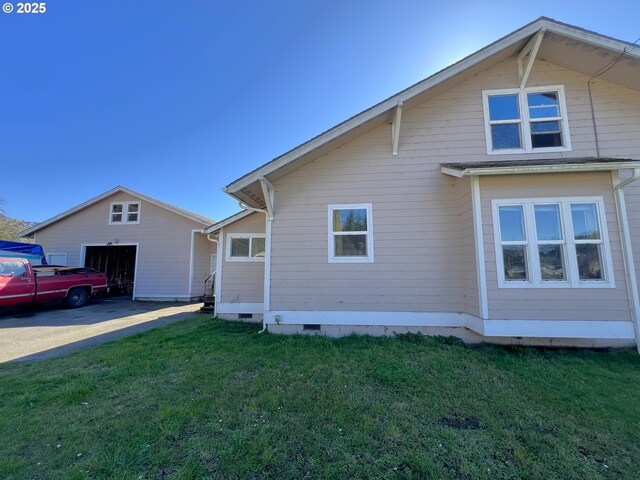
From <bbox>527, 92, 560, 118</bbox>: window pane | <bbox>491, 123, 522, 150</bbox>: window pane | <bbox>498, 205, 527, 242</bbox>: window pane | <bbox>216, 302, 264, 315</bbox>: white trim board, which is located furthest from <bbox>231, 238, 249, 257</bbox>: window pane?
<bbox>527, 92, 560, 118</bbox>: window pane

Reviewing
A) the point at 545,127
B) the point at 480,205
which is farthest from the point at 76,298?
the point at 545,127

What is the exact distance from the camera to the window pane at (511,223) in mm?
5266

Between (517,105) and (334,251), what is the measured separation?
5398 mm

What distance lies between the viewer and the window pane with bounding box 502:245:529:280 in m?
5.18

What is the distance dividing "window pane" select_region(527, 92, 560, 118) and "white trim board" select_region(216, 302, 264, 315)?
852cm

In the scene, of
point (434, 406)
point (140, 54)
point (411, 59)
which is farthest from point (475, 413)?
point (140, 54)

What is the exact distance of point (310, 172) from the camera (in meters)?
6.62

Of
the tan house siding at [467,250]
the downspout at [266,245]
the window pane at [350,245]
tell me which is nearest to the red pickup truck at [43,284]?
the downspout at [266,245]

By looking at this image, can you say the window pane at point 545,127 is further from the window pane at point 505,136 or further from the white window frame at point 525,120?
the window pane at point 505,136

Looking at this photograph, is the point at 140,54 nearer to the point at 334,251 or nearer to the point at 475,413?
the point at 334,251

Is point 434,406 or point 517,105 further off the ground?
point 517,105

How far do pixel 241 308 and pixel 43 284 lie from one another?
800cm

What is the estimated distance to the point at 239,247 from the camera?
864cm

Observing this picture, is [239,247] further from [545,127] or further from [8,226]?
[8,226]
